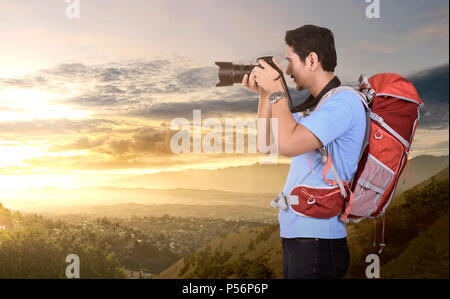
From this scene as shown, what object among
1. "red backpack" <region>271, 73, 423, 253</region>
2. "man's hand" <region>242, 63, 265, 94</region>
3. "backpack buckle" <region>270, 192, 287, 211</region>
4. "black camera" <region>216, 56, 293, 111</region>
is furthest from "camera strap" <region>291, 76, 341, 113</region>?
"backpack buckle" <region>270, 192, 287, 211</region>

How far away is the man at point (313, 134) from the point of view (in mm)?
1646

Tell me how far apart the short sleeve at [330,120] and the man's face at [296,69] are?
10.1 inches

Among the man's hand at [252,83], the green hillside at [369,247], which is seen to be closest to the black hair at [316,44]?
the man's hand at [252,83]

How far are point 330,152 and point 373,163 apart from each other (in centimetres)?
22

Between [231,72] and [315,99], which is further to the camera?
[231,72]

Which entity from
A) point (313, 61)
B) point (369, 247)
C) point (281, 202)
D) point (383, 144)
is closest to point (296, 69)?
point (313, 61)

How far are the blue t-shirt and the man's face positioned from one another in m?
0.23

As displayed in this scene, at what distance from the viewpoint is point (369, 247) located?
17.7 feet

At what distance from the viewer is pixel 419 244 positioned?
5.58 meters

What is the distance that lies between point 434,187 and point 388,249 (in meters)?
1.93

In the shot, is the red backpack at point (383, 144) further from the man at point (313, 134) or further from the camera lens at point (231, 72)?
the camera lens at point (231, 72)

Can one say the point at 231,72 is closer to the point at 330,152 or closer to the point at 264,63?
the point at 264,63
